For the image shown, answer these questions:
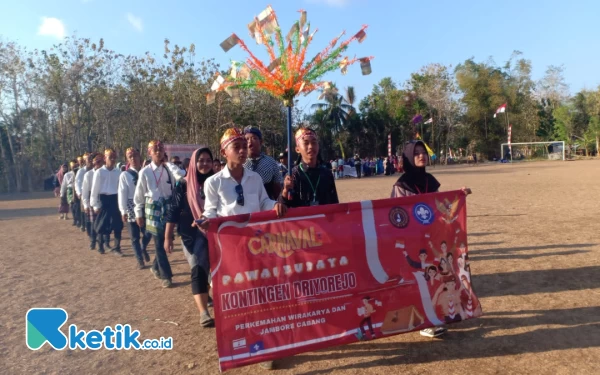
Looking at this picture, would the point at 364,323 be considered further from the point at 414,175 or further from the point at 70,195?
the point at 70,195

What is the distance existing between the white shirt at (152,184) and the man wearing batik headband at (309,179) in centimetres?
273

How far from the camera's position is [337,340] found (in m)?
3.57

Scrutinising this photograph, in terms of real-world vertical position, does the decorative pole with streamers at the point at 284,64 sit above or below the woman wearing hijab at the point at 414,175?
above

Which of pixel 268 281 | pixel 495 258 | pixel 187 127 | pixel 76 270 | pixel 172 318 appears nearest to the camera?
pixel 268 281

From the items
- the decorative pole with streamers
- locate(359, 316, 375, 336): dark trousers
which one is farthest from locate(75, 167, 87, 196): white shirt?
locate(359, 316, 375, 336): dark trousers

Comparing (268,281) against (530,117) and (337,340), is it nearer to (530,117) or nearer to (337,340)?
(337,340)

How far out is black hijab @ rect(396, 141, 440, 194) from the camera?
14.8 feet

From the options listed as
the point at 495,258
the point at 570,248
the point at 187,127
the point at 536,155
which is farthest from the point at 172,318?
the point at 536,155

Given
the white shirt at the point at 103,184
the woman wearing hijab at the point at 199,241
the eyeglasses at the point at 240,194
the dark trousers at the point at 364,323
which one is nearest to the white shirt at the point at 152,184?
the woman wearing hijab at the point at 199,241

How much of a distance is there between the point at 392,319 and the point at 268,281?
1.12 metres

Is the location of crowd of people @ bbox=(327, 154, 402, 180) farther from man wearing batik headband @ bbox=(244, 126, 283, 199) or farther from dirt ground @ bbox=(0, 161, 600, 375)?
man wearing batik headband @ bbox=(244, 126, 283, 199)

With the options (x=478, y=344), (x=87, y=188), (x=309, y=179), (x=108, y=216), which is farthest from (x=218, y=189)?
(x=87, y=188)

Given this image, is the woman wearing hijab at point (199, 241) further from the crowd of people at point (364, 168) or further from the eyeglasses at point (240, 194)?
the crowd of people at point (364, 168)

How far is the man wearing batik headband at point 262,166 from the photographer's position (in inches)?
196
